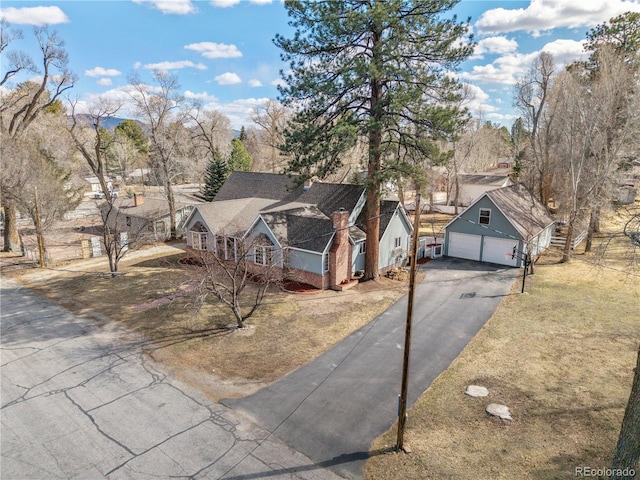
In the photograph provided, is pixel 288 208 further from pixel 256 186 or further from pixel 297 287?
pixel 256 186

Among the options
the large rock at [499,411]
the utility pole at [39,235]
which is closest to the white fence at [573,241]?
the large rock at [499,411]

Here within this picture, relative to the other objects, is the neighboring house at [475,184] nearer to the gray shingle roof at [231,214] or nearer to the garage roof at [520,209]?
the garage roof at [520,209]

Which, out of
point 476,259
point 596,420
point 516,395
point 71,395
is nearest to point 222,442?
point 71,395

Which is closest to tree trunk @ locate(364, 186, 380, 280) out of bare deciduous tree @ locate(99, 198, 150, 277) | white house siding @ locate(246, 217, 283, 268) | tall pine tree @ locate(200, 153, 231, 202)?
white house siding @ locate(246, 217, 283, 268)

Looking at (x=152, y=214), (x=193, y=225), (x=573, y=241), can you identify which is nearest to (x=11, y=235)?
(x=152, y=214)

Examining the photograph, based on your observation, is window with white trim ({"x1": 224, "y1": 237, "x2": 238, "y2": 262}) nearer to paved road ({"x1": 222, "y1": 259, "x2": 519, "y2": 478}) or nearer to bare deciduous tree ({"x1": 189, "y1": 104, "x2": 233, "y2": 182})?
paved road ({"x1": 222, "y1": 259, "x2": 519, "y2": 478})
